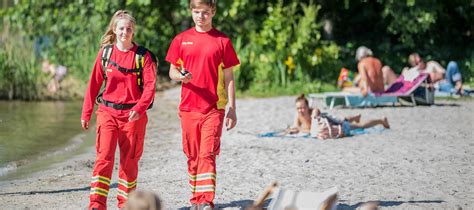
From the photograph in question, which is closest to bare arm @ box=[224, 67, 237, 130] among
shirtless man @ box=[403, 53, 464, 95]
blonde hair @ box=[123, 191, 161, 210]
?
blonde hair @ box=[123, 191, 161, 210]

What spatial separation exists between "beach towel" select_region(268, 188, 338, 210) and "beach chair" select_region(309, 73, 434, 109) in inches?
375

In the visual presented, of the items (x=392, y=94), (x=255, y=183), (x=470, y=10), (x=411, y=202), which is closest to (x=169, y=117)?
(x=392, y=94)

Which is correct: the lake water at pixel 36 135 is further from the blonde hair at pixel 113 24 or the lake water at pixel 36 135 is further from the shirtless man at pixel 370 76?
the shirtless man at pixel 370 76

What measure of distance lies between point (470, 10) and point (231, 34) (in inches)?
248

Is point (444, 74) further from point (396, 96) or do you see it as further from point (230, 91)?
point (230, 91)

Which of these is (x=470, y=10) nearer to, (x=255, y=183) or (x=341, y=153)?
(x=341, y=153)

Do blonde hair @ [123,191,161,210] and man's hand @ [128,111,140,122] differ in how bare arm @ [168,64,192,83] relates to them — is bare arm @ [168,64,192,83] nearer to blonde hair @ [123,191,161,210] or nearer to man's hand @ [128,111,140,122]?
man's hand @ [128,111,140,122]

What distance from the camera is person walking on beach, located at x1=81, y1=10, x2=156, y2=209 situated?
625 centimetres

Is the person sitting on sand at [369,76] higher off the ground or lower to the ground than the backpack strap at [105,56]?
lower

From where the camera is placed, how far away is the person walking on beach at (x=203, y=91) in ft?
20.7

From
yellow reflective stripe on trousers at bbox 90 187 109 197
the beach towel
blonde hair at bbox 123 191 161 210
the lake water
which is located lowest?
the lake water

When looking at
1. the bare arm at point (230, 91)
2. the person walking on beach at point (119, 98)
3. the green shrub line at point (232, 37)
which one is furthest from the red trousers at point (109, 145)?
the green shrub line at point (232, 37)

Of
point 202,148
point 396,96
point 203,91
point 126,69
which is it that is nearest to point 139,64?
point 126,69

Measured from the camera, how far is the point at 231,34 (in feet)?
68.1
